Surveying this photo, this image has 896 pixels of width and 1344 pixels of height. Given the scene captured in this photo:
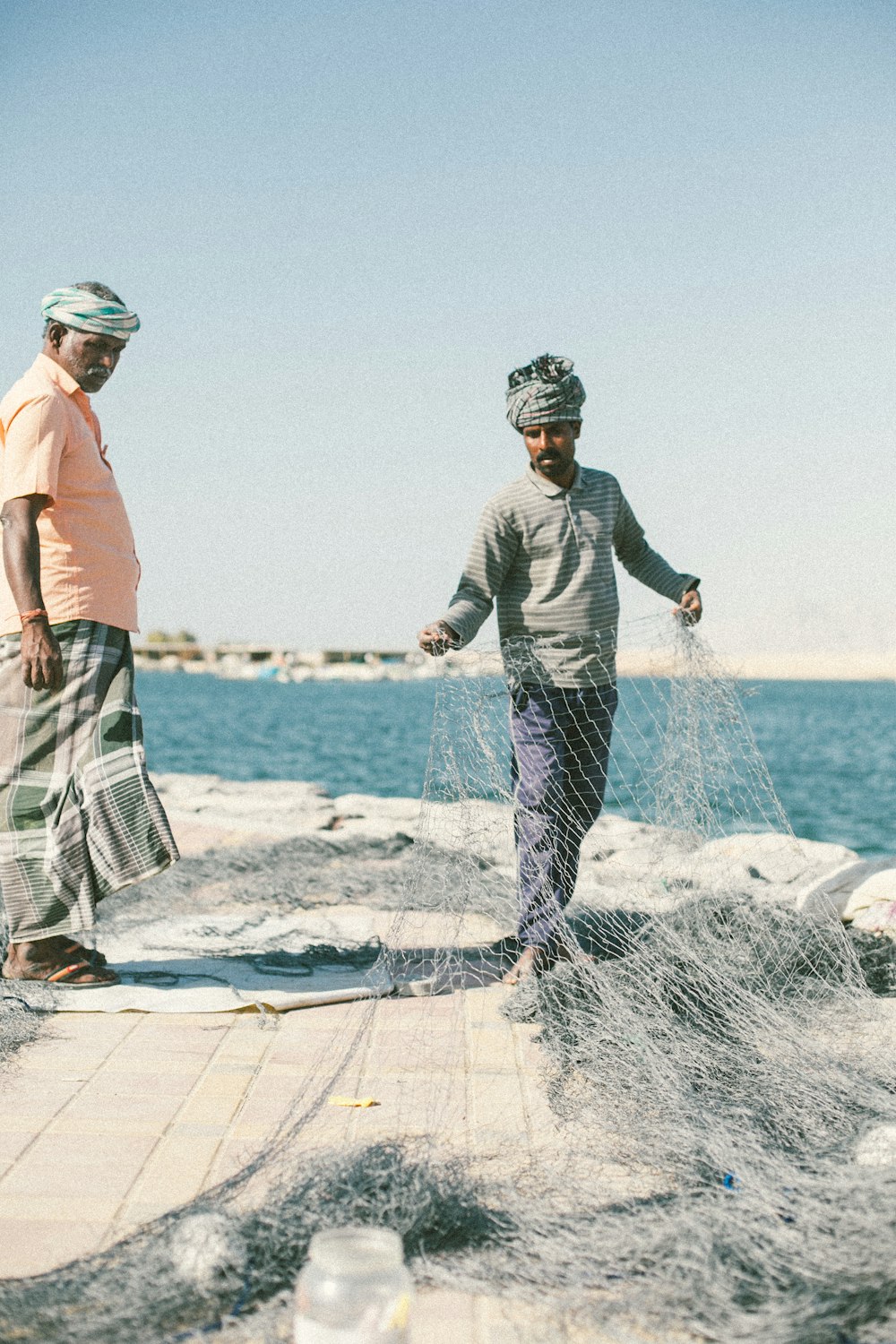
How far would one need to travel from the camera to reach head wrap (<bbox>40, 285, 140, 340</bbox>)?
3.42m

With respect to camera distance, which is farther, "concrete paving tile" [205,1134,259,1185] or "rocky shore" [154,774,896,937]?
"rocky shore" [154,774,896,937]

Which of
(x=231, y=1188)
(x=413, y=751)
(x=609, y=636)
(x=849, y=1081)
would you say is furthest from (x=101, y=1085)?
(x=413, y=751)

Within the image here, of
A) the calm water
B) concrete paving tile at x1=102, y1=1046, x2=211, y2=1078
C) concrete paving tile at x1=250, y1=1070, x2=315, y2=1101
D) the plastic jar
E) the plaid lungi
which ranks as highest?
the plaid lungi

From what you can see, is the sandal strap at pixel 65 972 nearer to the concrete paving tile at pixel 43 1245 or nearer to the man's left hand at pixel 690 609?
the concrete paving tile at pixel 43 1245

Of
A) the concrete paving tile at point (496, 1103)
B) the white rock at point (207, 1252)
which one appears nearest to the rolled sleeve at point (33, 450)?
the concrete paving tile at point (496, 1103)

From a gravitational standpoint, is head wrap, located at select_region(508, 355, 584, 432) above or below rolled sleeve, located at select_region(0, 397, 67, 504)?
above

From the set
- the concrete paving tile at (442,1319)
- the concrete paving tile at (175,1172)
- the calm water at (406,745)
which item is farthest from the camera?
the calm water at (406,745)

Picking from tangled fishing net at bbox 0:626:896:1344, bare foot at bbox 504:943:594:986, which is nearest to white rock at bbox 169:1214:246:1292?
tangled fishing net at bbox 0:626:896:1344

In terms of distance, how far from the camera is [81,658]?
3.45 m

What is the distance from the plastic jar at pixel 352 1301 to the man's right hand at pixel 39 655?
7.06 ft

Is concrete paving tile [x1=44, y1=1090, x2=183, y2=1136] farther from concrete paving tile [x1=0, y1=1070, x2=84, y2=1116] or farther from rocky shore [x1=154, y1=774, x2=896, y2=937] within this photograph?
rocky shore [x1=154, y1=774, x2=896, y2=937]

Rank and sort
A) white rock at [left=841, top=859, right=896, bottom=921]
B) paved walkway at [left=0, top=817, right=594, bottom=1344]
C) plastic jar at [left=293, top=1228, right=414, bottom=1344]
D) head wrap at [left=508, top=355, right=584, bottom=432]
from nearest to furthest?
plastic jar at [left=293, top=1228, right=414, bottom=1344]
paved walkway at [left=0, top=817, right=594, bottom=1344]
head wrap at [left=508, top=355, right=584, bottom=432]
white rock at [left=841, top=859, right=896, bottom=921]

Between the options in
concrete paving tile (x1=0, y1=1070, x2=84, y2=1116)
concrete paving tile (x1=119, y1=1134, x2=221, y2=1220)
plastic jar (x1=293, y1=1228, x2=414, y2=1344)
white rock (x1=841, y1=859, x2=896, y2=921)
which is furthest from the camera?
white rock (x1=841, y1=859, x2=896, y2=921)

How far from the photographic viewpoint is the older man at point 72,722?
3.42 meters
